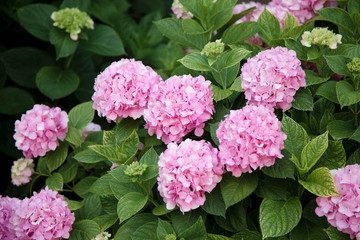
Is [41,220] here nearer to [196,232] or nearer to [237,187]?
[196,232]

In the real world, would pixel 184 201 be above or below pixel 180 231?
above

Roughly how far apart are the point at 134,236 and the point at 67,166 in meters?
0.56

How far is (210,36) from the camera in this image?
175 cm

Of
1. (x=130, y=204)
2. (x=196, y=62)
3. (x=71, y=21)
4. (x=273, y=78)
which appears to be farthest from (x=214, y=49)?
(x=71, y=21)

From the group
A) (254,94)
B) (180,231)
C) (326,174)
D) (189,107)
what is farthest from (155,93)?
(326,174)

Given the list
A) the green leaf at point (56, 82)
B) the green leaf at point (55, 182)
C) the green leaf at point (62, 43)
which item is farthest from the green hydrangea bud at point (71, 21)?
the green leaf at point (55, 182)

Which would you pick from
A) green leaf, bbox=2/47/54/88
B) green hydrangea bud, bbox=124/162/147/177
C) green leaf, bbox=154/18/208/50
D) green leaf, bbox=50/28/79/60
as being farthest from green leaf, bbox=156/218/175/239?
green leaf, bbox=2/47/54/88

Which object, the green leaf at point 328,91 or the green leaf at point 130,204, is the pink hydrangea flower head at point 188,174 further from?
the green leaf at point 328,91

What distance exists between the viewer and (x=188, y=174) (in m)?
1.22

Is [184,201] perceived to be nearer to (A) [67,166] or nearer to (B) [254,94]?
(B) [254,94]

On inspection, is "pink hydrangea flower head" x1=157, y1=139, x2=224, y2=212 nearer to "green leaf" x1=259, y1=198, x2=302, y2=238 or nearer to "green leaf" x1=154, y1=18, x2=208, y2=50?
"green leaf" x1=259, y1=198, x2=302, y2=238

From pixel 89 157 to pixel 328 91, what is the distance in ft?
2.64

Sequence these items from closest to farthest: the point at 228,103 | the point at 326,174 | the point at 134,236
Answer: the point at 326,174
the point at 134,236
the point at 228,103

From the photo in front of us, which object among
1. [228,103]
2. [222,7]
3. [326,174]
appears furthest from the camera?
[222,7]
